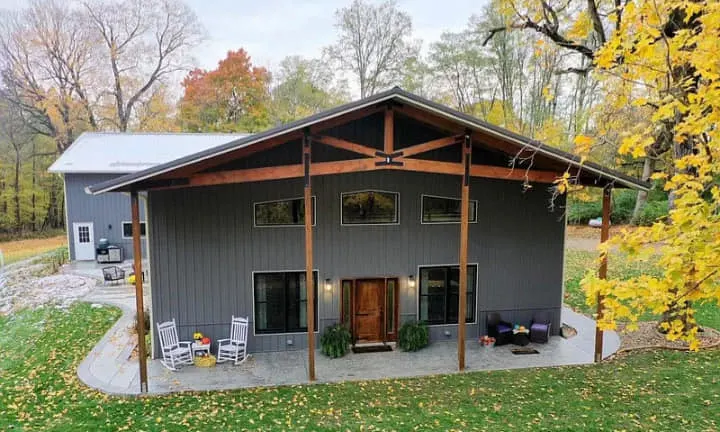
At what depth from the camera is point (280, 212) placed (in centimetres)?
859

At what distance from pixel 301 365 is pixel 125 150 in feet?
46.6

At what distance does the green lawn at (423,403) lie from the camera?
5746 millimetres

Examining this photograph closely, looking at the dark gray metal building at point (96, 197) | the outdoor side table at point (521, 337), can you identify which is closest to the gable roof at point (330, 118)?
the outdoor side table at point (521, 337)

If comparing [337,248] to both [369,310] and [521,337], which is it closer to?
[369,310]

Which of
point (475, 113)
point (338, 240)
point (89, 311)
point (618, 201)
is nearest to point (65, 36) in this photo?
point (89, 311)

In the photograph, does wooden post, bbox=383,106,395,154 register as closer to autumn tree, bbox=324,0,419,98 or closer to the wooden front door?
the wooden front door

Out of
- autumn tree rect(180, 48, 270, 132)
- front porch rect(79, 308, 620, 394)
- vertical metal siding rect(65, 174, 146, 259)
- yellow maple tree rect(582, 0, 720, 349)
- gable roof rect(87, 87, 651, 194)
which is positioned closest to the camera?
yellow maple tree rect(582, 0, 720, 349)

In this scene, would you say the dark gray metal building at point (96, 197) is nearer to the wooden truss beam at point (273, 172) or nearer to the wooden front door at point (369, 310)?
the wooden truss beam at point (273, 172)

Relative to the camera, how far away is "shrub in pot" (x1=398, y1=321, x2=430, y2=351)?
8641 mm

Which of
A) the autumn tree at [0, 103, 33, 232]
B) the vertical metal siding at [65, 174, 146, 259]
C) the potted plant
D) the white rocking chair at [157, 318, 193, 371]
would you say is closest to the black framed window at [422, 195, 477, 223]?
the potted plant

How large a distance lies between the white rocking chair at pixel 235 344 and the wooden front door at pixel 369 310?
7.24 ft

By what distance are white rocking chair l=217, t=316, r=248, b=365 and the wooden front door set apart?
2206 mm

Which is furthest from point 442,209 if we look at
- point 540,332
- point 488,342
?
point 540,332

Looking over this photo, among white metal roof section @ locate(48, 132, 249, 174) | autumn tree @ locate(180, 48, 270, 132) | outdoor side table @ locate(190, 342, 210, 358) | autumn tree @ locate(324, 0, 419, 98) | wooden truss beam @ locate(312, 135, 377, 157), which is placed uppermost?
autumn tree @ locate(324, 0, 419, 98)
